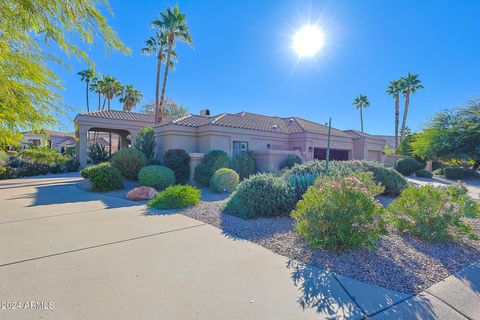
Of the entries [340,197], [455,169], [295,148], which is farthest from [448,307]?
[455,169]

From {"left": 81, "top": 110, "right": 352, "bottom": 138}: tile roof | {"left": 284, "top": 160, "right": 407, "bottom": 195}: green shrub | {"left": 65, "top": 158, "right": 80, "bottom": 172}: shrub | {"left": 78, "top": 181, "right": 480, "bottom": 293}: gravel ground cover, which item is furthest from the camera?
{"left": 65, "top": 158, "right": 80, "bottom": 172}: shrub

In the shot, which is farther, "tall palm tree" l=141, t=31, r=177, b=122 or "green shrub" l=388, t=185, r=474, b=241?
"tall palm tree" l=141, t=31, r=177, b=122

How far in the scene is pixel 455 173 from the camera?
2270 cm

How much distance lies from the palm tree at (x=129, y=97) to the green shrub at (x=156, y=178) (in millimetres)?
27808

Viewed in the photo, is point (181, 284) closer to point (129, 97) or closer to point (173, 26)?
point (173, 26)

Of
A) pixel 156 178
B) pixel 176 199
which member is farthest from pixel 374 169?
pixel 156 178

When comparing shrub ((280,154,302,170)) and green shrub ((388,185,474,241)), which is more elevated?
shrub ((280,154,302,170))

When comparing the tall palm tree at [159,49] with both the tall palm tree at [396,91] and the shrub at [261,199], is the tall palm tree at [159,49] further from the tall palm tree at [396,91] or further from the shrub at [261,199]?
the tall palm tree at [396,91]

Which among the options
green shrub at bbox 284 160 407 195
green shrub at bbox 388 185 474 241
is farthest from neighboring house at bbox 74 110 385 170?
green shrub at bbox 388 185 474 241

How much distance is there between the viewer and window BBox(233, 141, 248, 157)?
54.2ft

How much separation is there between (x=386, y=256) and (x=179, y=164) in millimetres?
11231

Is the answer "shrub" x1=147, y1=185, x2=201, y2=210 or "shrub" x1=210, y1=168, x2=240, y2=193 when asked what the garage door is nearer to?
"shrub" x1=210, y1=168, x2=240, y2=193

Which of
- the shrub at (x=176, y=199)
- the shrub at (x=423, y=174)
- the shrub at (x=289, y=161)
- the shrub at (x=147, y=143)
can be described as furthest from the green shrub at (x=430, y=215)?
the shrub at (x=423, y=174)

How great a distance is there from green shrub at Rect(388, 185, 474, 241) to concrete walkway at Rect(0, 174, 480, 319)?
3.57 feet
